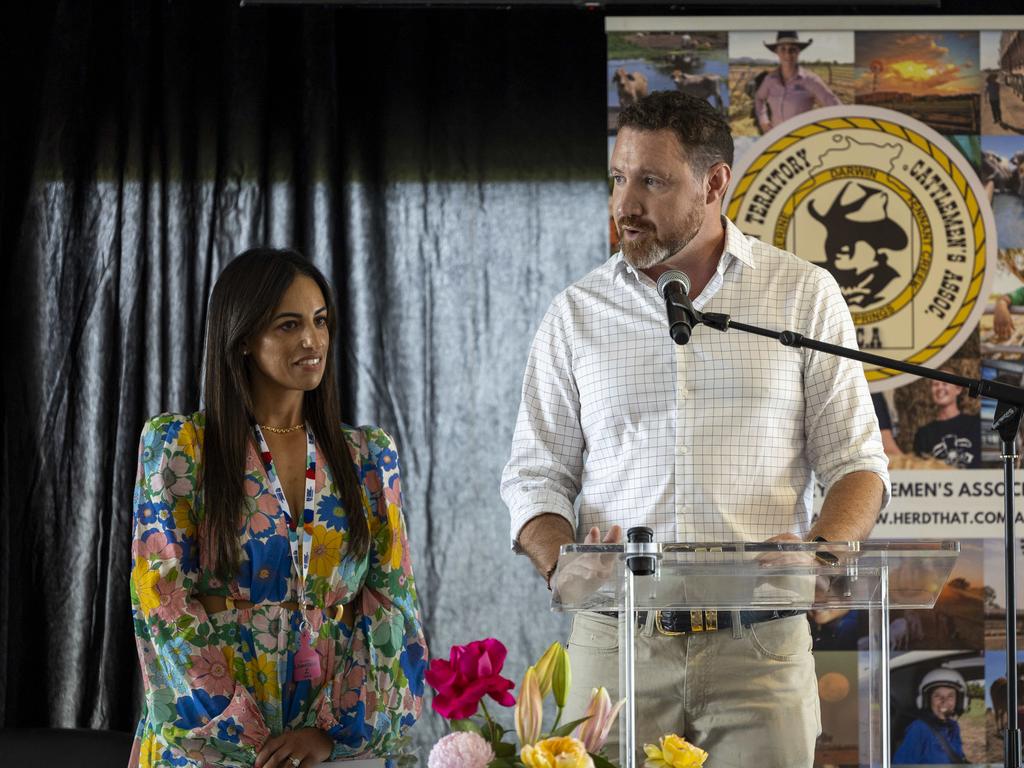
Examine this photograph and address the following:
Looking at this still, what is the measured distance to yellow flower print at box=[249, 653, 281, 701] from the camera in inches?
91.3

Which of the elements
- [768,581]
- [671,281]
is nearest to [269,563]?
[671,281]

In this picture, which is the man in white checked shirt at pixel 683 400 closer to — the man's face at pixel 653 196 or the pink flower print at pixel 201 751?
the man's face at pixel 653 196

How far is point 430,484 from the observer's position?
409 centimetres

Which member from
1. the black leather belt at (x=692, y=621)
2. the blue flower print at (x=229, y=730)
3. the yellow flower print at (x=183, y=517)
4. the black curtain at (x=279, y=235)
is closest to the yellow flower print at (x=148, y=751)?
the blue flower print at (x=229, y=730)

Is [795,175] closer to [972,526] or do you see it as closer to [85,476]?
[972,526]

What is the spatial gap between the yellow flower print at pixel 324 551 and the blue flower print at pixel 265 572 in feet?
0.17

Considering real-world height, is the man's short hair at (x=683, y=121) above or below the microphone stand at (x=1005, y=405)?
above

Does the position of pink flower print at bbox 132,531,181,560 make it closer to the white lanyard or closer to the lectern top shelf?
the white lanyard

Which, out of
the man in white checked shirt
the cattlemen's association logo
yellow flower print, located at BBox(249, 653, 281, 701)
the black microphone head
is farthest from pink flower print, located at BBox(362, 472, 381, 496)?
the cattlemen's association logo

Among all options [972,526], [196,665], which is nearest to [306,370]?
[196,665]

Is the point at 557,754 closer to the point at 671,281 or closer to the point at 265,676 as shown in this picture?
the point at 671,281

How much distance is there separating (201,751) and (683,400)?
41.5 inches

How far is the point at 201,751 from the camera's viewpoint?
227 cm

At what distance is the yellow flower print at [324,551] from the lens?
2383mm
